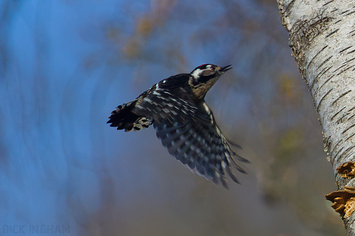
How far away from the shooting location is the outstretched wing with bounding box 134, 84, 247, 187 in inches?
107

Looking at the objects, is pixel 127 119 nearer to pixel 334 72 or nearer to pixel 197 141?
pixel 197 141

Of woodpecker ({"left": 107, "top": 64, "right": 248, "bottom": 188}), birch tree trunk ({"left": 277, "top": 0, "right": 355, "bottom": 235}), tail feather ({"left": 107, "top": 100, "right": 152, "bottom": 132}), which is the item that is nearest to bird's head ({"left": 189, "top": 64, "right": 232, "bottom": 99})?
woodpecker ({"left": 107, "top": 64, "right": 248, "bottom": 188})

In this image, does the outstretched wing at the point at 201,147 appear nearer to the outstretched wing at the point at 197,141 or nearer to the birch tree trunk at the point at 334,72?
the outstretched wing at the point at 197,141

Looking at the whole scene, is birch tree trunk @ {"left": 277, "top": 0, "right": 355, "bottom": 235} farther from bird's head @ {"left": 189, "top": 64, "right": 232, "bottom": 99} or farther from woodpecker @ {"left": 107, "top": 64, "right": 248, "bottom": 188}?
bird's head @ {"left": 189, "top": 64, "right": 232, "bottom": 99}

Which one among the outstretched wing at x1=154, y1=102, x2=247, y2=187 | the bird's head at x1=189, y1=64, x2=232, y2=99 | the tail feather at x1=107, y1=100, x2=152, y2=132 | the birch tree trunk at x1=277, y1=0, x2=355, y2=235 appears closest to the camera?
the birch tree trunk at x1=277, y1=0, x2=355, y2=235

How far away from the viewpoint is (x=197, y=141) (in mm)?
2902

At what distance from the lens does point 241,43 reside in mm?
4688

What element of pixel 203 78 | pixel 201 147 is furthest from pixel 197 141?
pixel 203 78

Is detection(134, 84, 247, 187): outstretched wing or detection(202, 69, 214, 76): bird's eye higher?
detection(202, 69, 214, 76): bird's eye

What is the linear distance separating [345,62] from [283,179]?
341 centimetres

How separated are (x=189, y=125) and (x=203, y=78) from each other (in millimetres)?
382

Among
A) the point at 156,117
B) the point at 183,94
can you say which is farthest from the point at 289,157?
the point at 156,117

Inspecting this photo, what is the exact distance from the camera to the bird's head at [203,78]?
2.95 meters

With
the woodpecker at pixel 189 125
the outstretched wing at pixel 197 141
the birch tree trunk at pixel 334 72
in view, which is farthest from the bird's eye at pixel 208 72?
the birch tree trunk at pixel 334 72
